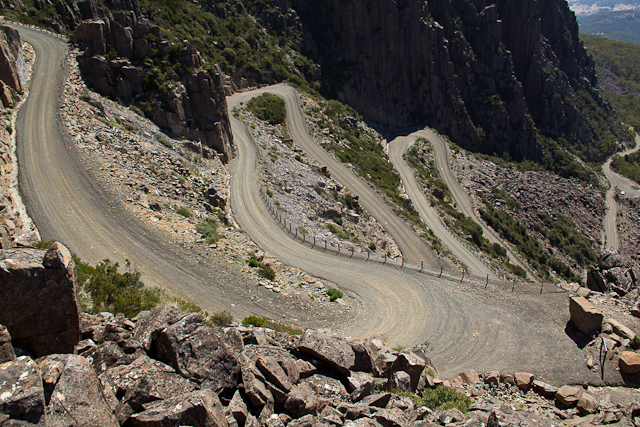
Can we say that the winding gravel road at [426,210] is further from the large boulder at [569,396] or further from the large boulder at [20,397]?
the large boulder at [20,397]

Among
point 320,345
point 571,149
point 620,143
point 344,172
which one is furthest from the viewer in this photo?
point 620,143

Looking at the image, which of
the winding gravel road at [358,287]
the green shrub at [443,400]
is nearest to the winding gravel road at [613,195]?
the winding gravel road at [358,287]

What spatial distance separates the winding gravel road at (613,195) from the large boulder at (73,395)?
95.1 metres

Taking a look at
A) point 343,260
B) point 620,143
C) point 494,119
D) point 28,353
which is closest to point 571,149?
point 494,119

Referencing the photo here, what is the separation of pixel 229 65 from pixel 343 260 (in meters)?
53.7

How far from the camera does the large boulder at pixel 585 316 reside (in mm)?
20594

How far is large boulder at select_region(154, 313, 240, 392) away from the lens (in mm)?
8852

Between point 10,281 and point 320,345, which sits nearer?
point 10,281

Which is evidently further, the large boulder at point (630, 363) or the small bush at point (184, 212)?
the small bush at point (184, 212)

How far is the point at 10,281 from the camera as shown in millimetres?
7859

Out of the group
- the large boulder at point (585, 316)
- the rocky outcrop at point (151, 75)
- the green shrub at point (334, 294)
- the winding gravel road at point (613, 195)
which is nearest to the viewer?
the large boulder at point (585, 316)

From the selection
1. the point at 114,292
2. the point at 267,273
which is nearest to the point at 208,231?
the point at 267,273

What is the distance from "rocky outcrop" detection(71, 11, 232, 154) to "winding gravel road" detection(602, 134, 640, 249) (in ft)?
274

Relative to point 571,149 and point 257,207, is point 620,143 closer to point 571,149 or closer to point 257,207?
point 571,149
